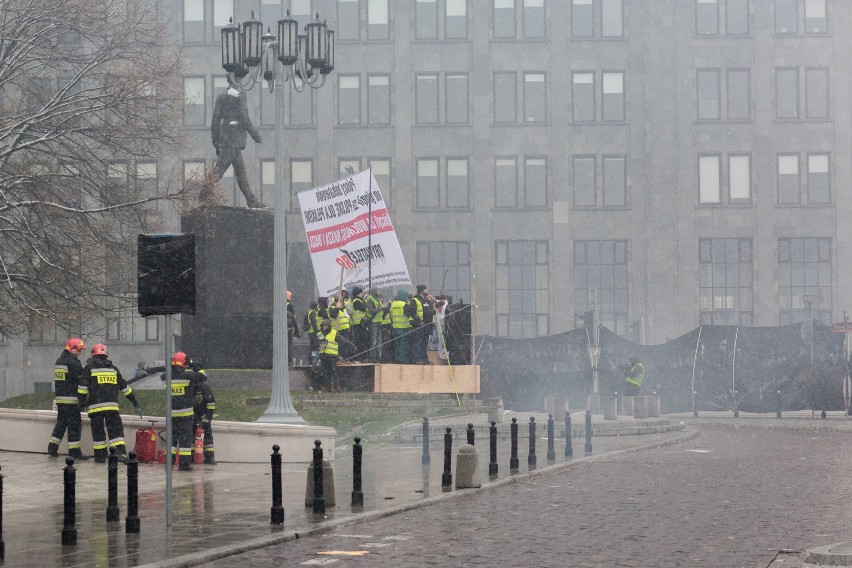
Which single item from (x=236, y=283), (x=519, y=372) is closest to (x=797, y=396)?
(x=519, y=372)

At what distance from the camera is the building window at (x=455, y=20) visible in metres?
64.0

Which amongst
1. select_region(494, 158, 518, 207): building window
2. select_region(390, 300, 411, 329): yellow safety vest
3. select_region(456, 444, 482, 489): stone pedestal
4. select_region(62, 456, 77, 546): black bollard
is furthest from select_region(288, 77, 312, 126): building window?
select_region(62, 456, 77, 546): black bollard

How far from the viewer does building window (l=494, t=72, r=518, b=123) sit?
63.8 m

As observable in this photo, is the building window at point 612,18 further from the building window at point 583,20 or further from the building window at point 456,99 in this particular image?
the building window at point 456,99

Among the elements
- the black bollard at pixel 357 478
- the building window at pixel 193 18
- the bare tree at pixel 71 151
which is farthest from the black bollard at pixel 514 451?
the building window at pixel 193 18

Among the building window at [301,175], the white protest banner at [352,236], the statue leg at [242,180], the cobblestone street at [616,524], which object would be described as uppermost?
the building window at [301,175]

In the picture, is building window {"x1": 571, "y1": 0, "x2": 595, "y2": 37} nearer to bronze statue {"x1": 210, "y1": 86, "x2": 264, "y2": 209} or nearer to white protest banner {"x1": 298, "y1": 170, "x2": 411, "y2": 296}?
bronze statue {"x1": 210, "y1": 86, "x2": 264, "y2": 209}

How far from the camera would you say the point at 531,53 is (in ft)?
209

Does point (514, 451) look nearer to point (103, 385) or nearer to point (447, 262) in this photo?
point (103, 385)

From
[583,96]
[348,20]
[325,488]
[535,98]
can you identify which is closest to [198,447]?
[325,488]

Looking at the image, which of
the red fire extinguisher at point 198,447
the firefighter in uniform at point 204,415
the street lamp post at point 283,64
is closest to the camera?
the firefighter in uniform at point 204,415

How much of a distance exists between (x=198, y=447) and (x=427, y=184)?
4155 centimetres

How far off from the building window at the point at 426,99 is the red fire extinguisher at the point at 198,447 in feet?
138

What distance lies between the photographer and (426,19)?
64250 mm
